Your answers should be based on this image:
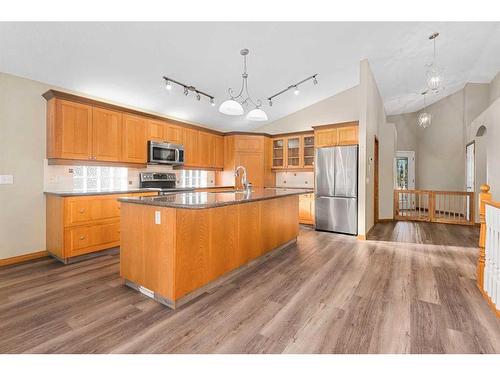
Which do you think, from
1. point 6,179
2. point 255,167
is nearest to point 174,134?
point 255,167

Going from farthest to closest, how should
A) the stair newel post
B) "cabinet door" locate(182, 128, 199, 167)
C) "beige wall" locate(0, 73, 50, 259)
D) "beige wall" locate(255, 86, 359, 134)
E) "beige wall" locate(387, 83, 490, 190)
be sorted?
"beige wall" locate(387, 83, 490, 190) < "beige wall" locate(255, 86, 359, 134) < "cabinet door" locate(182, 128, 199, 167) < "beige wall" locate(0, 73, 50, 259) < the stair newel post

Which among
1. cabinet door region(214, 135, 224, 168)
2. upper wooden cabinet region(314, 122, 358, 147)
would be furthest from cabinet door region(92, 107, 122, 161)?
upper wooden cabinet region(314, 122, 358, 147)

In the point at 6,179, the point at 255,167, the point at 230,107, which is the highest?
the point at 230,107

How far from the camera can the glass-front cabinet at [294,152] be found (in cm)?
596

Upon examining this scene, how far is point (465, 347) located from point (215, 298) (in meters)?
1.84

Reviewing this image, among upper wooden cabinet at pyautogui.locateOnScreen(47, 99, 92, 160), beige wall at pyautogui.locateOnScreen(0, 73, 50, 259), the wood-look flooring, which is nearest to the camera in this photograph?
the wood-look flooring

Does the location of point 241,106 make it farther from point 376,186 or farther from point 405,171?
point 405,171

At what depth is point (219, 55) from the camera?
3.58 meters

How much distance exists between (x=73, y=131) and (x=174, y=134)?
1799 millimetres

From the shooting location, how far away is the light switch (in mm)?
3127

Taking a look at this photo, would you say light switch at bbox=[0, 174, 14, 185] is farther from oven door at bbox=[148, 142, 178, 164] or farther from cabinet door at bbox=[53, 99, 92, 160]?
oven door at bbox=[148, 142, 178, 164]

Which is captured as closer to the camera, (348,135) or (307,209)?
(348,135)

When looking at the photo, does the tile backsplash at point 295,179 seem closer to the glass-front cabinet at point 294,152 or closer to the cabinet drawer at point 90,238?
the glass-front cabinet at point 294,152
